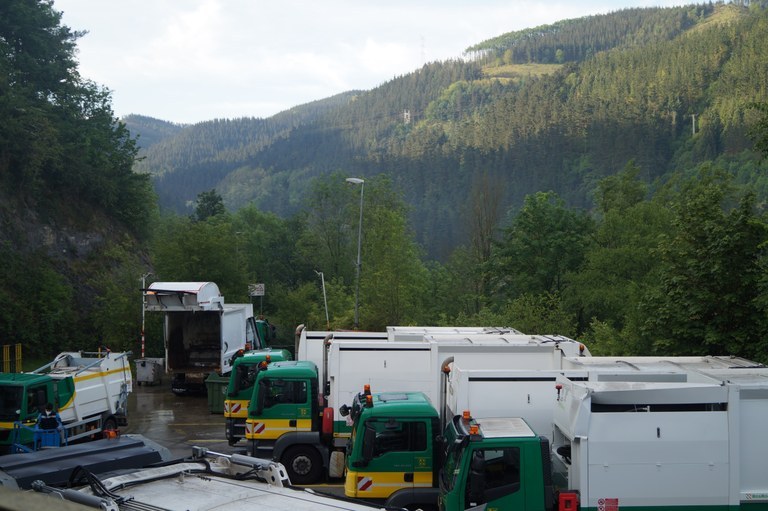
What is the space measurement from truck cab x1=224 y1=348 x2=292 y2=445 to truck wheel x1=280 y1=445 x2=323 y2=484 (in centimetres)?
289

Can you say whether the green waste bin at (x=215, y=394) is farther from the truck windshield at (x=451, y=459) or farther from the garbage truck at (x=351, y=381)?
the truck windshield at (x=451, y=459)

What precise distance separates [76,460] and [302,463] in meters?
6.27

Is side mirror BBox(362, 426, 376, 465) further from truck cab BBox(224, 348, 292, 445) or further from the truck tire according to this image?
the truck tire

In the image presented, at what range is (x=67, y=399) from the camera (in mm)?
19016

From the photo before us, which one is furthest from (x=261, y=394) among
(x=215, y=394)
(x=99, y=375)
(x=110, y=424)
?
(x=215, y=394)

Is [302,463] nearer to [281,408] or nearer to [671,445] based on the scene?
[281,408]

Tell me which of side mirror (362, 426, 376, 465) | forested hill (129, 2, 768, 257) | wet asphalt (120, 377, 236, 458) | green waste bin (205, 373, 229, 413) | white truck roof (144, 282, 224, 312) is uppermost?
forested hill (129, 2, 768, 257)

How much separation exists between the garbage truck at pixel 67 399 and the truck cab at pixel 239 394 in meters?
3.70

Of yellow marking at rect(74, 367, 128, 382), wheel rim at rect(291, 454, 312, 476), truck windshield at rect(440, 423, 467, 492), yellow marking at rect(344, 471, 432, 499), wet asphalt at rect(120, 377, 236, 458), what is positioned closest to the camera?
truck windshield at rect(440, 423, 467, 492)

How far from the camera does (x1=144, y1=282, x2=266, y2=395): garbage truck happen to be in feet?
92.0

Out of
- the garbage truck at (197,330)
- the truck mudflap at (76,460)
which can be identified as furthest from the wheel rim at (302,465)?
the garbage truck at (197,330)

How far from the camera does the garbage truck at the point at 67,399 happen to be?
58.7ft

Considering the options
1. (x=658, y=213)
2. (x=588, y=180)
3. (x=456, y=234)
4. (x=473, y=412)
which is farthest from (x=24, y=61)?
(x=588, y=180)

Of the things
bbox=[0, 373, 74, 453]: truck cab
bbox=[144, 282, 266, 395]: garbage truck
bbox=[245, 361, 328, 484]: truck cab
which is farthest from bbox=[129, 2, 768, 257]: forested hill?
bbox=[245, 361, 328, 484]: truck cab
